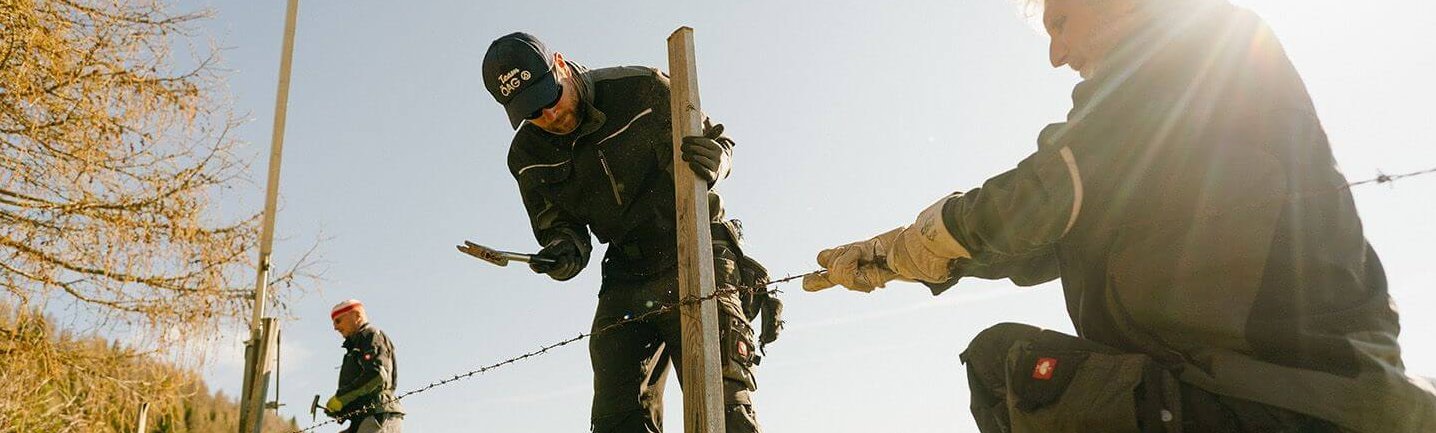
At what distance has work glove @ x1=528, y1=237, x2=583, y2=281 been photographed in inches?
145

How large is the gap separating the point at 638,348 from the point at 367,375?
376 cm

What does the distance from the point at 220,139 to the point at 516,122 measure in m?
4.97

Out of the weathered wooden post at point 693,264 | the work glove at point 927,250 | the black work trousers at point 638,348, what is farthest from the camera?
the black work trousers at point 638,348

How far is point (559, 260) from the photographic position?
147 inches

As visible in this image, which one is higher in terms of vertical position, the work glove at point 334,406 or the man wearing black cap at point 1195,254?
the work glove at point 334,406

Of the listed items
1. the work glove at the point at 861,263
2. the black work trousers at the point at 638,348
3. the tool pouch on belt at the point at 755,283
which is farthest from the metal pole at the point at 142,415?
the work glove at the point at 861,263

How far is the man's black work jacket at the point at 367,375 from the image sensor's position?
6.61m

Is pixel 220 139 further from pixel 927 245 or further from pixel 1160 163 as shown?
pixel 1160 163

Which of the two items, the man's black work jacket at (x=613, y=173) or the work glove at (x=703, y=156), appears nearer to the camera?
the work glove at (x=703, y=156)

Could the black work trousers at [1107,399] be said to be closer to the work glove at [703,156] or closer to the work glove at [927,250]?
the work glove at [927,250]

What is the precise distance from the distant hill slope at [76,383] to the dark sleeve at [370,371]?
524mm

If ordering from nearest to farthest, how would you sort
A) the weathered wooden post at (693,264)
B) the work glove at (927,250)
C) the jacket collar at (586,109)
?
the work glove at (927,250) → the weathered wooden post at (693,264) → the jacket collar at (586,109)

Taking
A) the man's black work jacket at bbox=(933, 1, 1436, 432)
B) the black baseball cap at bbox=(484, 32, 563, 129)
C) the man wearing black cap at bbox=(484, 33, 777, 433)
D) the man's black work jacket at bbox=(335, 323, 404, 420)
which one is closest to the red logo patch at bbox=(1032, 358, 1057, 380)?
the man's black work jacket at bbox=(933, 1, 1436, 432)

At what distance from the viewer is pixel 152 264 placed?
23.7 ft
